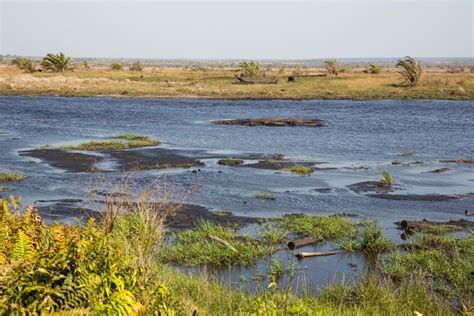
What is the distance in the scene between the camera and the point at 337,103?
1766 inches

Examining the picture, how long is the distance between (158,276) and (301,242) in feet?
16.2

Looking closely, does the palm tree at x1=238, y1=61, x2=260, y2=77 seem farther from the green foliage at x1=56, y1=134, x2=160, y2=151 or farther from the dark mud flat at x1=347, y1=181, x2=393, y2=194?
the dark mud flat at x1=347, y1=181, x2=393, y2=194

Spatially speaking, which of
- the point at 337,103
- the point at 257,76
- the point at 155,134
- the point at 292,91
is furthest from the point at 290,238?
the point at 257,76

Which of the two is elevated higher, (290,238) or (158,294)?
(158,294)

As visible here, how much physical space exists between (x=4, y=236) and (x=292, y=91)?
4404 centimetres

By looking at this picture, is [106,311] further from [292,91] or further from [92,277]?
[292,91]

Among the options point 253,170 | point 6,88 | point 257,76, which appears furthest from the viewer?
point 257,76

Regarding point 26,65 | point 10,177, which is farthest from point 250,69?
point 10,177

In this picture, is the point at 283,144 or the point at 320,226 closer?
the point at 320,226

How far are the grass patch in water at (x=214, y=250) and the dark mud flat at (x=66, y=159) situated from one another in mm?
8426

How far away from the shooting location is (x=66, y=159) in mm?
22438

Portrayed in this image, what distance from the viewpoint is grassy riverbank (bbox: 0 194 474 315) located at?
18.1 ft

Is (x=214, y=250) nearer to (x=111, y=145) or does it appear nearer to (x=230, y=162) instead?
(x=230, y=162)

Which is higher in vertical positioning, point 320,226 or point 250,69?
point 250,69
